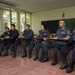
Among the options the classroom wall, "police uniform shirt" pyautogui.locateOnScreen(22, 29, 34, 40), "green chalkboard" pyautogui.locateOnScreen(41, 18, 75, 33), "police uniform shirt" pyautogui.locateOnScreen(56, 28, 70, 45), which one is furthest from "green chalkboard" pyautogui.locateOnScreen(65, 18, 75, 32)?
"police uniform shirt" pyautogui.locateOnScreen(56, 28, 70, 45)

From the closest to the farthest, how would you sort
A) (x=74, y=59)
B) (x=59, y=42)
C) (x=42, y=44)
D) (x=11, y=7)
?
(x=74, y=59)
(x=59, y=42)
(x=42, y=44)
(x=11, y=7)

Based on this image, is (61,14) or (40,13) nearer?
(61,14)

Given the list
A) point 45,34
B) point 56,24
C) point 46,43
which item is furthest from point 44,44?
point 56,24

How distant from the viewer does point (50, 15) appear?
8719mm

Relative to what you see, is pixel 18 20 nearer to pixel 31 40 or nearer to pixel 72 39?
pixel 31 40

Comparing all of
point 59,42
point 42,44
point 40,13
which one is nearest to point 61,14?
point 40,13

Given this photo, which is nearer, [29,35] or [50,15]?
[29,35]

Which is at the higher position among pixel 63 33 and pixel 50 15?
pixel 50 15

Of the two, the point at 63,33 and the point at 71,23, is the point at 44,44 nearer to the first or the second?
the point at 63,33

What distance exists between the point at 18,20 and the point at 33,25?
1353 millimetres

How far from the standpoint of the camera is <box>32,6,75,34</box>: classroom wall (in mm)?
7864

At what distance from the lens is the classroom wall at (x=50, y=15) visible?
786 centimetres

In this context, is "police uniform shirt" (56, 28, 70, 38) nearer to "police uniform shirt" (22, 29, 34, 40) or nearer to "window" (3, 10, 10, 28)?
"police uniform shirt" (22, 29, 34, 40)

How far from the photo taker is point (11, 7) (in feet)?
24.8
